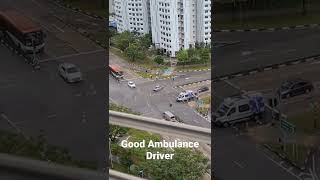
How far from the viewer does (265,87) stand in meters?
2.37

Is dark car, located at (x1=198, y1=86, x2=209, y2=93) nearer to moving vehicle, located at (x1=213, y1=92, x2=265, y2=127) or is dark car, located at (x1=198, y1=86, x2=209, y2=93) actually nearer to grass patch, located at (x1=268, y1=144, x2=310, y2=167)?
moving vehicle, located at (x1=213, y1=92, x2=265, y2=127)

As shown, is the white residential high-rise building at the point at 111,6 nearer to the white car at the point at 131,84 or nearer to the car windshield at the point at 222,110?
the white car at the point at 131,84

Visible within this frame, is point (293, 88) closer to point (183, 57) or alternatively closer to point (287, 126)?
point (287, 126)

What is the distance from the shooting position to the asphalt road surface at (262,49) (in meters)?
2.45

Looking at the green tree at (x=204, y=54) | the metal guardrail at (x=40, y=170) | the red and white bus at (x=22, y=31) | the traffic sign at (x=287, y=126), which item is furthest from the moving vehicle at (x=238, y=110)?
the metal guardrail at (x=40, y=170)

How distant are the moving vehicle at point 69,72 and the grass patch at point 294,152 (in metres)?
0.93

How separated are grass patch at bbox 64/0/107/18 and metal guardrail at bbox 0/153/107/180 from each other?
1.55m

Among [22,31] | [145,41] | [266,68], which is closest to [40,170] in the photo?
[22,31]

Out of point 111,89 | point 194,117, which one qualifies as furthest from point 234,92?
point 111,89

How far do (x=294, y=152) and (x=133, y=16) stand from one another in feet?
3.06

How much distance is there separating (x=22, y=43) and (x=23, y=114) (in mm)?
485

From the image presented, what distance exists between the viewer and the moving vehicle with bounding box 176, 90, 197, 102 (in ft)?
7.15

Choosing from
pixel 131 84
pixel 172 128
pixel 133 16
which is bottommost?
pixel 131 84

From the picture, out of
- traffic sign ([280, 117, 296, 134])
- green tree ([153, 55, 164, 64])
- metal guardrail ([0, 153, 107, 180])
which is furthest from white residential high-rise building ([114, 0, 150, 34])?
metal guardrail ([0, 153, 107, 180])
